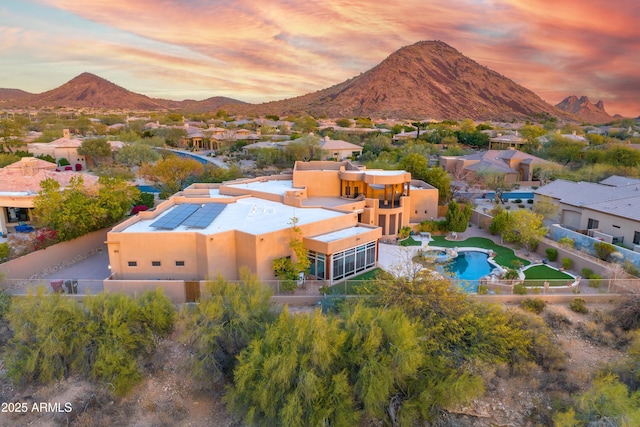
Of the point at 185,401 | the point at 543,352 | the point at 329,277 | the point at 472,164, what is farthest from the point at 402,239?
the point at 472,164

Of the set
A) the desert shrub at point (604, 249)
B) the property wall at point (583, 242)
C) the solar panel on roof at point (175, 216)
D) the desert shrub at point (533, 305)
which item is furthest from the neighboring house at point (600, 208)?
the solar panel on roof at point (175, 216)

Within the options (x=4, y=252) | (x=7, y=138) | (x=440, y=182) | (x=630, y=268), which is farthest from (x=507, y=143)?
(x=7, y=138)

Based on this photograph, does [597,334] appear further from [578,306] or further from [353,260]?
[353,260]

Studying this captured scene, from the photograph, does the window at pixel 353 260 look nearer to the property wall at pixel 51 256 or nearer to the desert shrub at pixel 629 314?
the desert shrub at pixel 629 314

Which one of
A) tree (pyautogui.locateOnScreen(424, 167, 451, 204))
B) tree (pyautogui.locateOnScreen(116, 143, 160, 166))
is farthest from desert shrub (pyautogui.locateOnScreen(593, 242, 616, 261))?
tree (pyautogui.locateOnScreen(116, 143, 160, 166))

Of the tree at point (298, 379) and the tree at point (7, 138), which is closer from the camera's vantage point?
the tree at point (298, 379)

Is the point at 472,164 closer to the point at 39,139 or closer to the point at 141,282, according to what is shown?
the point at 141,282
